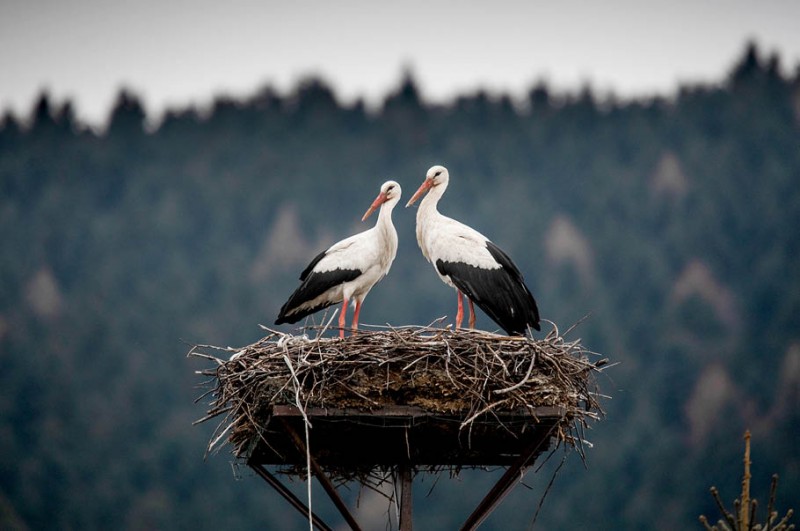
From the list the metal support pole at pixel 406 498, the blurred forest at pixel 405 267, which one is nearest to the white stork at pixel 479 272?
the metal support pole at pixel 406 498

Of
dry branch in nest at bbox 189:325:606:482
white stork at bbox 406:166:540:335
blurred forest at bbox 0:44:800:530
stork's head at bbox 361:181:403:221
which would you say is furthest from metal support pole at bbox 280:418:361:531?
blurred forest at bbox 0:44:800:530

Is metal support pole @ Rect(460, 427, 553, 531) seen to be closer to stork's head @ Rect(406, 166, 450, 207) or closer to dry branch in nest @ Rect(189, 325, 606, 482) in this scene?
dry branch in nest @ Rect(189, 325, 606, 482)

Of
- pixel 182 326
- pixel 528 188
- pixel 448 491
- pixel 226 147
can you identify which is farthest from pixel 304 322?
pixel 226 147

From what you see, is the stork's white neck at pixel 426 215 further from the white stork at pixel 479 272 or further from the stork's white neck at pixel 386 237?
the stork's white neck at pixel 386 237

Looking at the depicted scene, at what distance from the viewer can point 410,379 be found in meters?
9.86

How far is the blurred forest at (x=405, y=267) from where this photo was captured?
44.7 m

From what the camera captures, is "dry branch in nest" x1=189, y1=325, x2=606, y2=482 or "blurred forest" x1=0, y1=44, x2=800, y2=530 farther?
"blurred forest" x1=0, y1=44, x2=800, y2=530

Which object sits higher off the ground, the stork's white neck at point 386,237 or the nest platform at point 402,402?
the stork's white neck at point 386,237

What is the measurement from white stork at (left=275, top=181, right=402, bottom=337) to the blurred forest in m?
27.8

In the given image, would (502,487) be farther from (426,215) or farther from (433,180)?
(433,180)

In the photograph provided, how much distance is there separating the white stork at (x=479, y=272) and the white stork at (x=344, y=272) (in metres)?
0.34

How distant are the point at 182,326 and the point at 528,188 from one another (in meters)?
14.6

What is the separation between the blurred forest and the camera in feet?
147

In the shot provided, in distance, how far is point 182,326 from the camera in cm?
5194
